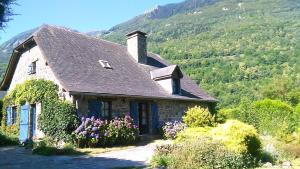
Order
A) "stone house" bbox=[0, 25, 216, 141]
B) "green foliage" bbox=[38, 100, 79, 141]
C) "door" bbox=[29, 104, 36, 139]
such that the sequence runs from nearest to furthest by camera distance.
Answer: "green foliage" bbox=[38, 100, 79, 141]
"stone house" bbox=[0, 25, 216, 141]
"door" bbox=[29, 104, 36, 139]

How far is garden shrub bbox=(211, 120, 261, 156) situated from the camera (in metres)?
11.0

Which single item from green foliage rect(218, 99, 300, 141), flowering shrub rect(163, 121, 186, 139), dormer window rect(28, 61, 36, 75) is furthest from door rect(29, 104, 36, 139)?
green foliage rect(218, 99, 300, 141)

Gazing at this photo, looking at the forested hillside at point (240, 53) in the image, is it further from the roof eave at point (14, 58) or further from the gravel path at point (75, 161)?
the gravel path at point (75, 161)

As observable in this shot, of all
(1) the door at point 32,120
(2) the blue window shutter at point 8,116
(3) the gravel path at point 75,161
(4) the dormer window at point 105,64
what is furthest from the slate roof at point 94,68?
(3) the gravel path at point 75,161

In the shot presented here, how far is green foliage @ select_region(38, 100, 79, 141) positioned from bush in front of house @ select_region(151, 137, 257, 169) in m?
6.96

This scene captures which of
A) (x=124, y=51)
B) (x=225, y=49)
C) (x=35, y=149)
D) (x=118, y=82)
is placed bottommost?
(x=35, y=149)

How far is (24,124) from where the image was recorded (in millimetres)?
18875

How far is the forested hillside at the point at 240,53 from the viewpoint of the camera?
154 ft

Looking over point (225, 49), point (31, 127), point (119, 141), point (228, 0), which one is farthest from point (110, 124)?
point (228, 0)

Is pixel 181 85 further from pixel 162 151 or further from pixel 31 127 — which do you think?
pixel 162 151

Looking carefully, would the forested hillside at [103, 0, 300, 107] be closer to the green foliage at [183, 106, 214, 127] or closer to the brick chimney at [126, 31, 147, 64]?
the brick chimney at [126, 31, 147, 64]

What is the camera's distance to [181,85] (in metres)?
24.9

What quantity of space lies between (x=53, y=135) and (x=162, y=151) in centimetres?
727

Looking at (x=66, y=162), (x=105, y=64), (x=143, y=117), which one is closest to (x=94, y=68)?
(x=105, y=64)
